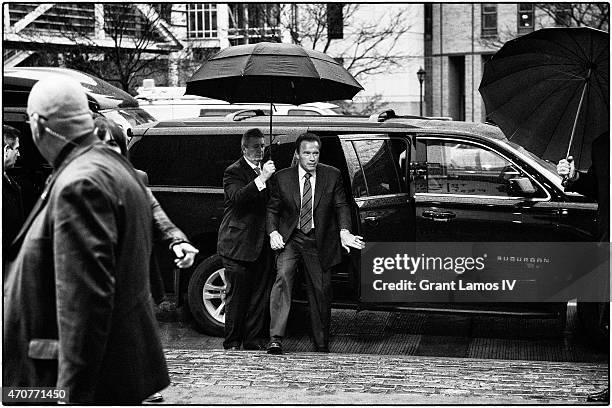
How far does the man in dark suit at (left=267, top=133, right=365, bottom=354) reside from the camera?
29.0 feet

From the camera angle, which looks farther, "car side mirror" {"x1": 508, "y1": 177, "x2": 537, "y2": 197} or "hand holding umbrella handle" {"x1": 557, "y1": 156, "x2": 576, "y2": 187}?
"car side mirror" {"x1": 508, "y1": 177, "x2": 537, "y2": 197}

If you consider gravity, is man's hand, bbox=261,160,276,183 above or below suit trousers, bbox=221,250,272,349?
above

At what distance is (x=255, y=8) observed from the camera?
99.9ft

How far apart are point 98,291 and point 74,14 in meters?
23.1

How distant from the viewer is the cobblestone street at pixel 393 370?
6.83m

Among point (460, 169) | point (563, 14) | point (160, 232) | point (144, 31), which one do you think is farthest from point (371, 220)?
point (563, 14)

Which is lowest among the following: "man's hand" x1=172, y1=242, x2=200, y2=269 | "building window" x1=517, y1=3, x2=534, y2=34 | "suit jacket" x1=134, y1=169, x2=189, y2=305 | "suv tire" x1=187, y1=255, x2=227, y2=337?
"suv tire" x1=187, y1=255, x2=227, y2=337

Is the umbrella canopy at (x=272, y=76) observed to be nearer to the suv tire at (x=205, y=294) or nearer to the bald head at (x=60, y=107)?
the suv tire at (x=205, y=294)

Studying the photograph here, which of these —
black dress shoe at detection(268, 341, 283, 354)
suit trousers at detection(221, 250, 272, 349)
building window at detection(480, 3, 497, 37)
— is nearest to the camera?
black dress shoe at detection(268, 341, 283, 354)

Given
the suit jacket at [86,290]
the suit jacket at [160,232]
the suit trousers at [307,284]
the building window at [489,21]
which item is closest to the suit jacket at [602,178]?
the suit trousers at [307,284]

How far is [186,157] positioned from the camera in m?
9.71

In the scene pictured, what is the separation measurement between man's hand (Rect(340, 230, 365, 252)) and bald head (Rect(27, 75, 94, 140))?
4772 millimetres

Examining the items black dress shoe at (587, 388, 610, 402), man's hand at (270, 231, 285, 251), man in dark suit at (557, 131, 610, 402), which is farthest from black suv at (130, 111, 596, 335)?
black dress shoe at (587, 388, 610, 402)

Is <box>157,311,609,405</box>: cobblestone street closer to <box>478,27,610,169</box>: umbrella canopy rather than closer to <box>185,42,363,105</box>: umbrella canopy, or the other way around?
<box>478,27,610,169</box>: umbrella canopy
